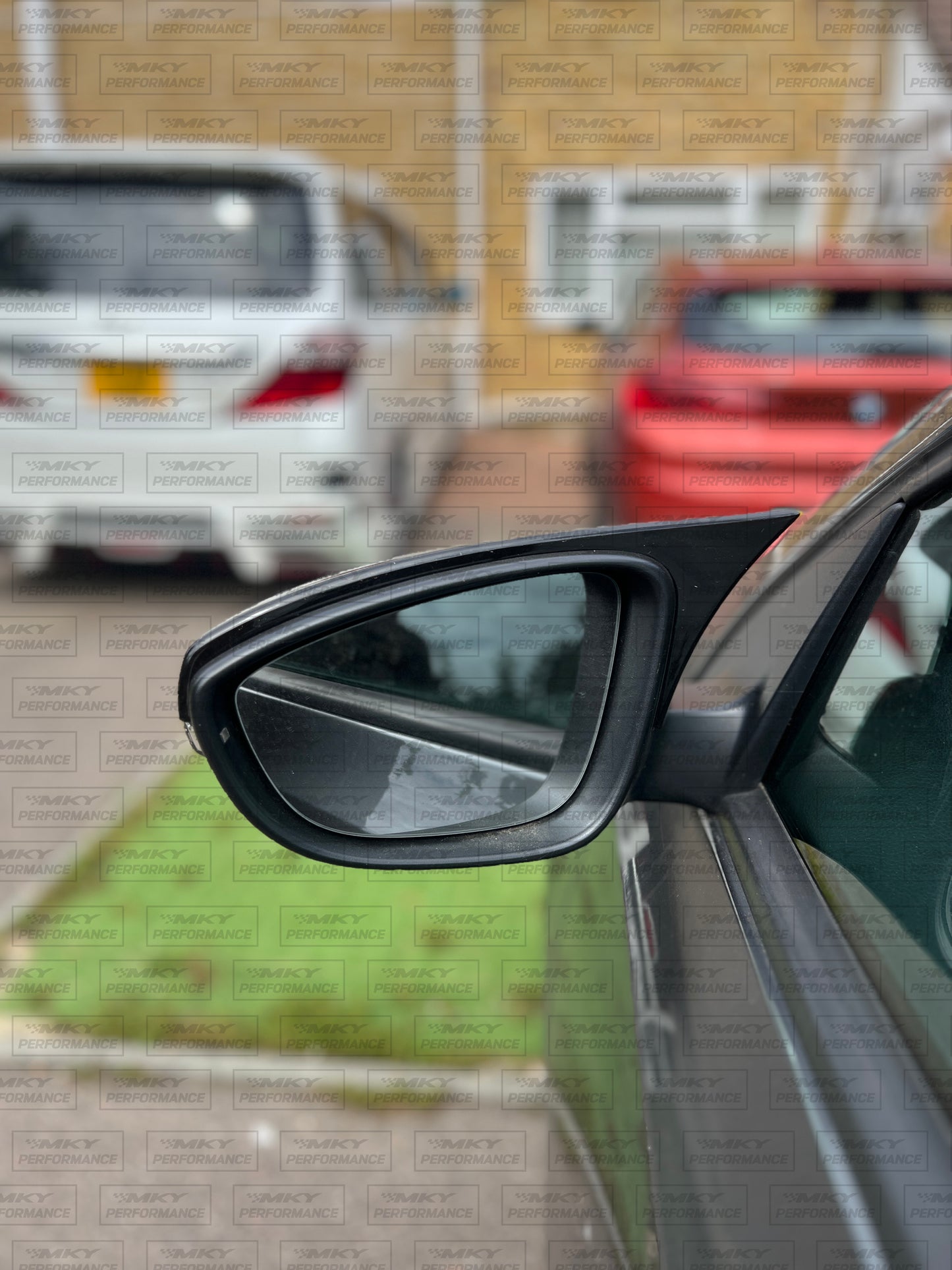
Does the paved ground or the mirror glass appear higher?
the mirror glass

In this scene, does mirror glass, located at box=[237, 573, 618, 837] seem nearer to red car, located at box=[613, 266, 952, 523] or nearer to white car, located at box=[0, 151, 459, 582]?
red car, located at box=[613, 266, 952, 523]

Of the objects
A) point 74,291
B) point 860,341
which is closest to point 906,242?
point 860,341

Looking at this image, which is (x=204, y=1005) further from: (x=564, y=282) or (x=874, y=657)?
(x=564, y=282)

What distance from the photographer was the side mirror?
100 centimetres

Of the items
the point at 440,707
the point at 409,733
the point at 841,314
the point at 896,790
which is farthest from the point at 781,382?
the point at 896,790

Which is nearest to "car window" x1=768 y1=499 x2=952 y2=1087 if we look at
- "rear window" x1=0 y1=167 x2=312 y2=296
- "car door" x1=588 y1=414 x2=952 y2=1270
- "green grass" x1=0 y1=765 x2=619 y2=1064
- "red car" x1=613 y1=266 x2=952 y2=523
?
"car door" x1=588 y1=414 x2=952 y2=1270

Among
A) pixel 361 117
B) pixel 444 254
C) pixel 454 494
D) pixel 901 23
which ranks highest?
pixel 901 23

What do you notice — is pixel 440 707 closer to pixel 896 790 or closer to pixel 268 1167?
pixel 896 790

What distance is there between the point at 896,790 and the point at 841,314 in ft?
12.6

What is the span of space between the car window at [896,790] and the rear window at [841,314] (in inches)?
136

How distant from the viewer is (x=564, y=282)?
13.4m

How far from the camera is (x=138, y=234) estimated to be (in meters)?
4.91

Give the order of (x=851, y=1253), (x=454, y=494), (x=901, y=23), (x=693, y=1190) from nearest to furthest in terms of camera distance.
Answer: (x=851, y=1253) → (x=693, y=1190) → (x=454, y=494) → (x=901, y=23)

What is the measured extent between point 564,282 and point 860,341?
381 inches
